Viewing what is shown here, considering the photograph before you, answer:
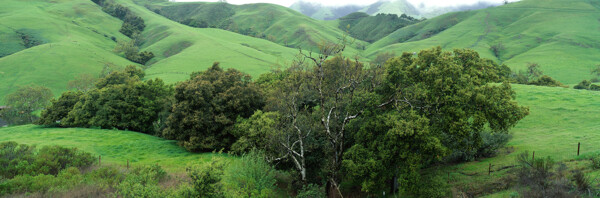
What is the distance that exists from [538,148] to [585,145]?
2773 millimetres

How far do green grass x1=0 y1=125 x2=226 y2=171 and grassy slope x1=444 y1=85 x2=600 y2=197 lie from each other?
25.0m

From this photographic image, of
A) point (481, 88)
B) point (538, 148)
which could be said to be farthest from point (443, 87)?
point (538, 148)

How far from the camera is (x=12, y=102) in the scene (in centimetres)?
6562

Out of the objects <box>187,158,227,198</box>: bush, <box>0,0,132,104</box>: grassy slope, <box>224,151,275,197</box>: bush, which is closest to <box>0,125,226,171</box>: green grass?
<box>224,151,275,197</box>: bush

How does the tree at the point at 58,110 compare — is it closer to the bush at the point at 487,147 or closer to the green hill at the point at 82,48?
the green hill at the point at 82,48

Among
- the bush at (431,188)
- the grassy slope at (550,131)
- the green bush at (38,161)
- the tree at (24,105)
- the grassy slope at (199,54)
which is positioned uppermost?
the grassy slope at (199,54)

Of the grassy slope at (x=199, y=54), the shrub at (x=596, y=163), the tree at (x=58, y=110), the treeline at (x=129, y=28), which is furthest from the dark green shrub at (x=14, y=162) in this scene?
the treeline at (x=129, y=28)

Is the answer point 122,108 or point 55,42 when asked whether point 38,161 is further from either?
point 55,42

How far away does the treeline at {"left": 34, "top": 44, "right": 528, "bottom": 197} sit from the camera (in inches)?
770

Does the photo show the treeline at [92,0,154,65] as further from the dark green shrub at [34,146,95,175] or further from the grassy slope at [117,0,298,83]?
the dark green shrub at [34,146,95,175]

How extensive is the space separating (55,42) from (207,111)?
112 meters

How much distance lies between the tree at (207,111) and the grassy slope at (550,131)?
77.0 feet

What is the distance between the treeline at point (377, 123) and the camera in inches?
770

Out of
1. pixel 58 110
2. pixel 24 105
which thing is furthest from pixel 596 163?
pixel 24 105
